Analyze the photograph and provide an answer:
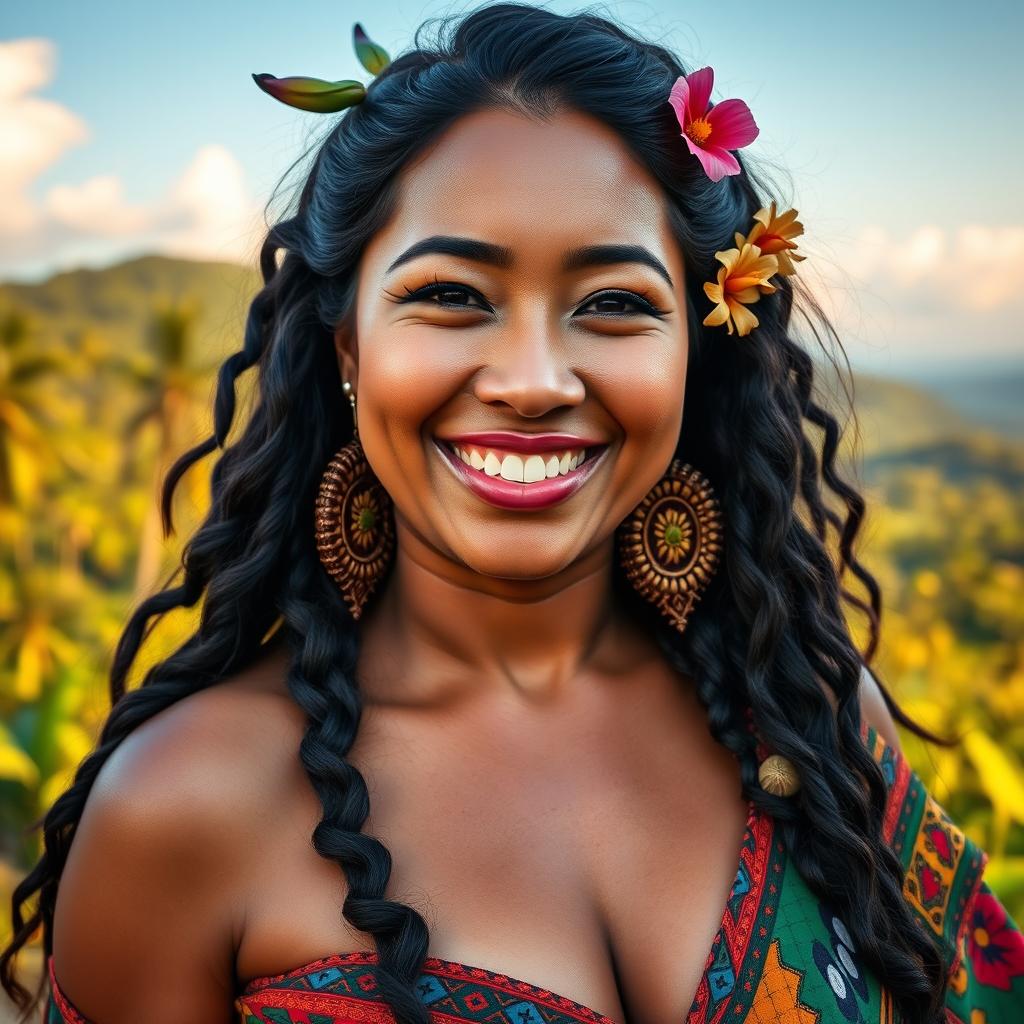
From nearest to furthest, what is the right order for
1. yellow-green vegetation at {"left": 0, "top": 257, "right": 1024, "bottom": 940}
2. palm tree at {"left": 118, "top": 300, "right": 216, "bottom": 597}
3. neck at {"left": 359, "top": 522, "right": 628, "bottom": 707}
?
neck at {"left": 359, "top": 522, "right": 628, "bottom": 707}
yellow-green vegetation at {"left": 0, "top": 257, "right": 1024, "bottom": 940}
palm tree at {"left": 118, "top": 300, "right": 216, "bottom": 597}

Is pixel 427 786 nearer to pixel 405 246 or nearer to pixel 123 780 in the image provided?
pixel 123 780

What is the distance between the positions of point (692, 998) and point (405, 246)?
4.39ft

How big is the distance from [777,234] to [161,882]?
1.59 m

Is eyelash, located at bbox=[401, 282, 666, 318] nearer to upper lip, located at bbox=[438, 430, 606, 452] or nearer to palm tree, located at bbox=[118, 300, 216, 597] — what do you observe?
upper lip, located at bbox=[438, 430, 606, 452]

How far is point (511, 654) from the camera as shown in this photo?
91.0 inches

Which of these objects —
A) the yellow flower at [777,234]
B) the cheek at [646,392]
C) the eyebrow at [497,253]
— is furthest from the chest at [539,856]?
the yellow flower at [777,234]

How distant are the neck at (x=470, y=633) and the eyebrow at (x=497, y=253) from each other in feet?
1.78

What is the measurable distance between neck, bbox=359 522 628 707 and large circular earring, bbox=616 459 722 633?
11 cm

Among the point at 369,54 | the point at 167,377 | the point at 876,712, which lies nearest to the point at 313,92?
the point at 369,54

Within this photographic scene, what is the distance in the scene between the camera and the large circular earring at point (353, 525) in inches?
90.4

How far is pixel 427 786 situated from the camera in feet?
6.89

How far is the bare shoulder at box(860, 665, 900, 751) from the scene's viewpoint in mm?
2682

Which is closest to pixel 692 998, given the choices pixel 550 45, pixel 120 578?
pixel 550 45

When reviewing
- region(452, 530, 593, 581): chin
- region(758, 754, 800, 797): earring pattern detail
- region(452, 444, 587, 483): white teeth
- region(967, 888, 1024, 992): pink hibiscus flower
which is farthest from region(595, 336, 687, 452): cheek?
region(967, 888, 1024, 992): pink hibiscus flower
